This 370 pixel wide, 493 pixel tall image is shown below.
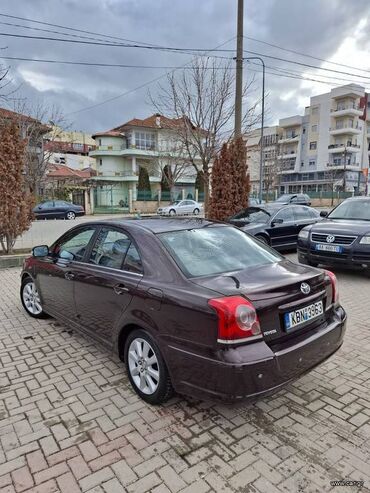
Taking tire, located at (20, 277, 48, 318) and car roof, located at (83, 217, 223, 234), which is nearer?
car roof, located at (83, 217, 223, 234)

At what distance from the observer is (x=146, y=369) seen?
9.40ft

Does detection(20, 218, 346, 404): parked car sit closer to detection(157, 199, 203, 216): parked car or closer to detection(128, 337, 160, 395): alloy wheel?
detection(128, 337, 160, 395): alloy wheel

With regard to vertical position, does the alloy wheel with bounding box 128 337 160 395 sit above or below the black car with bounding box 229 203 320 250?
below

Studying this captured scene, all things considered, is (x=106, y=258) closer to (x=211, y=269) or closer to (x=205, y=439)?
(x=211, y=269)

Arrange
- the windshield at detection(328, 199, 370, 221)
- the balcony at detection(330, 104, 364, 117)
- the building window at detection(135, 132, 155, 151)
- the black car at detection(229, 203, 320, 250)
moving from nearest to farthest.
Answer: the windshield at detection(328, 199, 370, 221)
the black car at detection(229, 203, 320, 250)
the building window at detection(135, 132, 155, 151)
the balcony at detection(330, 104, 364, 117)

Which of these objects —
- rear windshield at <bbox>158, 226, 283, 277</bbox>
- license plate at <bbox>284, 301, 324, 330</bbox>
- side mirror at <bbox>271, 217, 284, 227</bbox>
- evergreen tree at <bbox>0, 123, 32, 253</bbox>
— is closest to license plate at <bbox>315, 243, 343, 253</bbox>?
side mirror at <bbox>271, 217, 284, 227</bbox>

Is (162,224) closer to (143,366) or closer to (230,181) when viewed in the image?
(143,366)

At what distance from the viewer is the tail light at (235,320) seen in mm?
2246

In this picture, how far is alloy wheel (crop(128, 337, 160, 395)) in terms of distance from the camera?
2.80 meters

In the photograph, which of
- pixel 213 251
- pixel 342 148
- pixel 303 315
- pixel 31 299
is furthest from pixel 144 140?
pixel 303 315

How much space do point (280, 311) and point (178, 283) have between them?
0.76 m

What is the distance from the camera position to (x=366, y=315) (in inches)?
198

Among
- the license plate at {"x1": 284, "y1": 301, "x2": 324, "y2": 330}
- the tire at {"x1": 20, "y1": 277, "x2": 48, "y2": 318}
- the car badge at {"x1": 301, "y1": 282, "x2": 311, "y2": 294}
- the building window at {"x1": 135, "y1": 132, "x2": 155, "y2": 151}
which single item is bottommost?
the tire at {"x1": 20, "y1": 277, "x2": 48, "y2": 318}

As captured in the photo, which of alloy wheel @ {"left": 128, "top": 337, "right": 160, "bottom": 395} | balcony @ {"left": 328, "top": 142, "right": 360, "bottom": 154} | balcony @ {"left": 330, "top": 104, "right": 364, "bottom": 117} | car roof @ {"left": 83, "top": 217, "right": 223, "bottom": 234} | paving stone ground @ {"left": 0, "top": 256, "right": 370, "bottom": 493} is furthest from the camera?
balcony @ {"left": 328, "top": 142, "right": 360, "bottom": 154}
